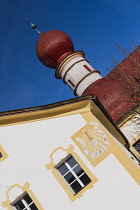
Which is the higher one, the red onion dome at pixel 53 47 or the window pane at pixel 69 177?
the red onion dome at pixel 53 47

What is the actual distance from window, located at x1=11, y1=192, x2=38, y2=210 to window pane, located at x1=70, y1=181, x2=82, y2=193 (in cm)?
125

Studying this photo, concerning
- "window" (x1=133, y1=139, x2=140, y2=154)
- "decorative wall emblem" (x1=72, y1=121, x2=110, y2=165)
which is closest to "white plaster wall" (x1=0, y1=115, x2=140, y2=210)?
"decorative wall emblem" (x1=72, y1=121, x2=110, y2=165)

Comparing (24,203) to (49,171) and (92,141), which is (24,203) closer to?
(49,171)

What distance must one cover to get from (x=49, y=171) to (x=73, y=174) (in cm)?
70

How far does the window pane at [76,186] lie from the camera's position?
6739 millimetres

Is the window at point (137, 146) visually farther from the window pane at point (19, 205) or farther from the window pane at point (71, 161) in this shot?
the window pane at point (19, 205)

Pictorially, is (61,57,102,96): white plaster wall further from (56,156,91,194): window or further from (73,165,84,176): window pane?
(73,165,84,176): window pane

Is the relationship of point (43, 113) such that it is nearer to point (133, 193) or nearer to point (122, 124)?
point (133, 193)

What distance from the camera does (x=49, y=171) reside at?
6.98 m

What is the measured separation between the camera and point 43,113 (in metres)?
7.57

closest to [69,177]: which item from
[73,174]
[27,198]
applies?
[73,174]

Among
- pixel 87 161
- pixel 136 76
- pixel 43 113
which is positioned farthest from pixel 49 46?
pixel 87 161

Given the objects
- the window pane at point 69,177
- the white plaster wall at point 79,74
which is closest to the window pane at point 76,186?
the window pane at point 69,177

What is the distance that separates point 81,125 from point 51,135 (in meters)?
0.97
